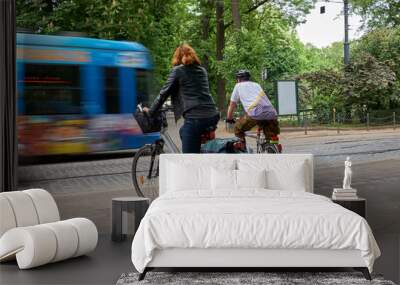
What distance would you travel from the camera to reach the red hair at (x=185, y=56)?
656 cm

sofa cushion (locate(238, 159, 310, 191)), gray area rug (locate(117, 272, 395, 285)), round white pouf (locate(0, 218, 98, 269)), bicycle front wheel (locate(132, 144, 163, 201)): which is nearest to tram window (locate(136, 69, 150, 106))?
bicycle front wheel (locate(132, 144, 163, 201))

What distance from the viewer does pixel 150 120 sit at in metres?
6.47

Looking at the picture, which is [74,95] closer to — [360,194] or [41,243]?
[41,243]

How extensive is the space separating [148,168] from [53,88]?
1.11 m

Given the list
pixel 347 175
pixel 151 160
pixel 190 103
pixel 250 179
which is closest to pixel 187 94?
pixel 190 103

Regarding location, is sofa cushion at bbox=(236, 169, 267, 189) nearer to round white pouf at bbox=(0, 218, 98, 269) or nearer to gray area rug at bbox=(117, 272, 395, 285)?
gray area rug at bbox=(117, 272, 395, 285)

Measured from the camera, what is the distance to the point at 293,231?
178 inches

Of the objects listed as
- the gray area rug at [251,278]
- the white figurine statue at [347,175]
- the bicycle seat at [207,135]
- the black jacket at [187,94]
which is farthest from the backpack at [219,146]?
the gray area rug at [251,278]

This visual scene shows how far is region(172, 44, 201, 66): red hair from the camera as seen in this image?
6.56 meters

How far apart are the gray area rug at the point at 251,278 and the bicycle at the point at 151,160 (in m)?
1.76

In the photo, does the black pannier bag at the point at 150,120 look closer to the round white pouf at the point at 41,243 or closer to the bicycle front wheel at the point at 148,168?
the bicycle front wheel at the point at 148,168

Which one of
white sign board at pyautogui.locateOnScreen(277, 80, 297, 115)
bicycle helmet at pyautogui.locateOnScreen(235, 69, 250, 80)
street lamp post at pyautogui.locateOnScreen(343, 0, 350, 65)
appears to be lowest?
white sign board at pyautogui.locateOnScreen(277, 80, 297, 115)

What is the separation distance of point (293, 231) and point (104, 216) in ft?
8.60

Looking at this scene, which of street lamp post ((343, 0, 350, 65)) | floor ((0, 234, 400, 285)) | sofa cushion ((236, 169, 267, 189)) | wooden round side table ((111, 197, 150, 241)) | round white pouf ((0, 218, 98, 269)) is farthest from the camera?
street lamp post ((343, 0, 350, 65))
